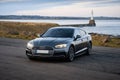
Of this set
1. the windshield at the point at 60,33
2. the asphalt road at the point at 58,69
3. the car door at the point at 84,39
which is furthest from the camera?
the car door at the point at 84,39

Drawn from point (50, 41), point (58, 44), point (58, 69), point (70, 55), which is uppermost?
point (50, 41)

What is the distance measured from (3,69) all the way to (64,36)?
14.1 feet

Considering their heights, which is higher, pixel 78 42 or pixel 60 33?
pixel 60 33

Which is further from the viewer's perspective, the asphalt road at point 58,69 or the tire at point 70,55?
the tire at point 70,55

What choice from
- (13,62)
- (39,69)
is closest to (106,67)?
(39,69)

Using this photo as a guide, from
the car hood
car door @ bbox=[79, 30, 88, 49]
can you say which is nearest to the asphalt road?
the car hood

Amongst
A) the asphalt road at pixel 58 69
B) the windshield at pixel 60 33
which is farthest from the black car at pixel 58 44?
the asphalt road at pixel 58 69

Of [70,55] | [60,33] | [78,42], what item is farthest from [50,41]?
[78,42]

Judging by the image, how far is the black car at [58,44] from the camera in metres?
13.7

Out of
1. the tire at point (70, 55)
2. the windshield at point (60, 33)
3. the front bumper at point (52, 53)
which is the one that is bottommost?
the tire at point (70, 55)

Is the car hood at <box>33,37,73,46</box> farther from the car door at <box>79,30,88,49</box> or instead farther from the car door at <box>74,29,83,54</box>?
the car door at <box>79,30,88,49</box>

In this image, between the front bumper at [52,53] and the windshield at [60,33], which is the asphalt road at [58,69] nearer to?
the front bumper at [52,53]

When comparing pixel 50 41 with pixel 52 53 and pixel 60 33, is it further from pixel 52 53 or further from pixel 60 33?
pixel 60 33

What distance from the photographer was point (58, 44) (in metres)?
13.9
